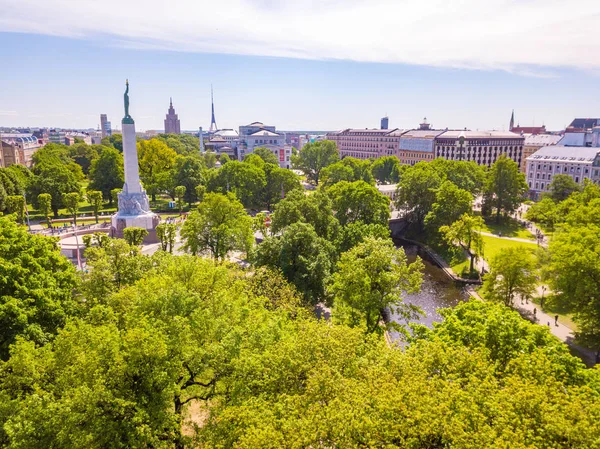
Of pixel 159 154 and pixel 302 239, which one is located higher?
pixel 159 154

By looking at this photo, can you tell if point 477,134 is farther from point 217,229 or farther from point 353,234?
point 217,229

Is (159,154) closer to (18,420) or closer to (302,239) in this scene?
(302,239)

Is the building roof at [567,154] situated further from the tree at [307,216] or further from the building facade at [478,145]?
the tree at [307,216]

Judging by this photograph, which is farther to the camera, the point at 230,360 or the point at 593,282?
the point at 593,282

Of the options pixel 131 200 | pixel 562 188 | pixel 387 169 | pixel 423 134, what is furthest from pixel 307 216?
pixel 423 134

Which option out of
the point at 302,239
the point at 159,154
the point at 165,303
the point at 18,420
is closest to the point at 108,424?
the point at 18,420

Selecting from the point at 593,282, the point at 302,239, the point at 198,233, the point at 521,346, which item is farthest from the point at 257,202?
the point at 521,346

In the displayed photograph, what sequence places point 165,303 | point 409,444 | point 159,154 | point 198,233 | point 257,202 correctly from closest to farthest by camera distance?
point 409,444 < point 165,303 < point 198,233 < point 257,202 < point 159,154

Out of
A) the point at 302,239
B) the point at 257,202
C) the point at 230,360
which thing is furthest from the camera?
the point at 257,202
